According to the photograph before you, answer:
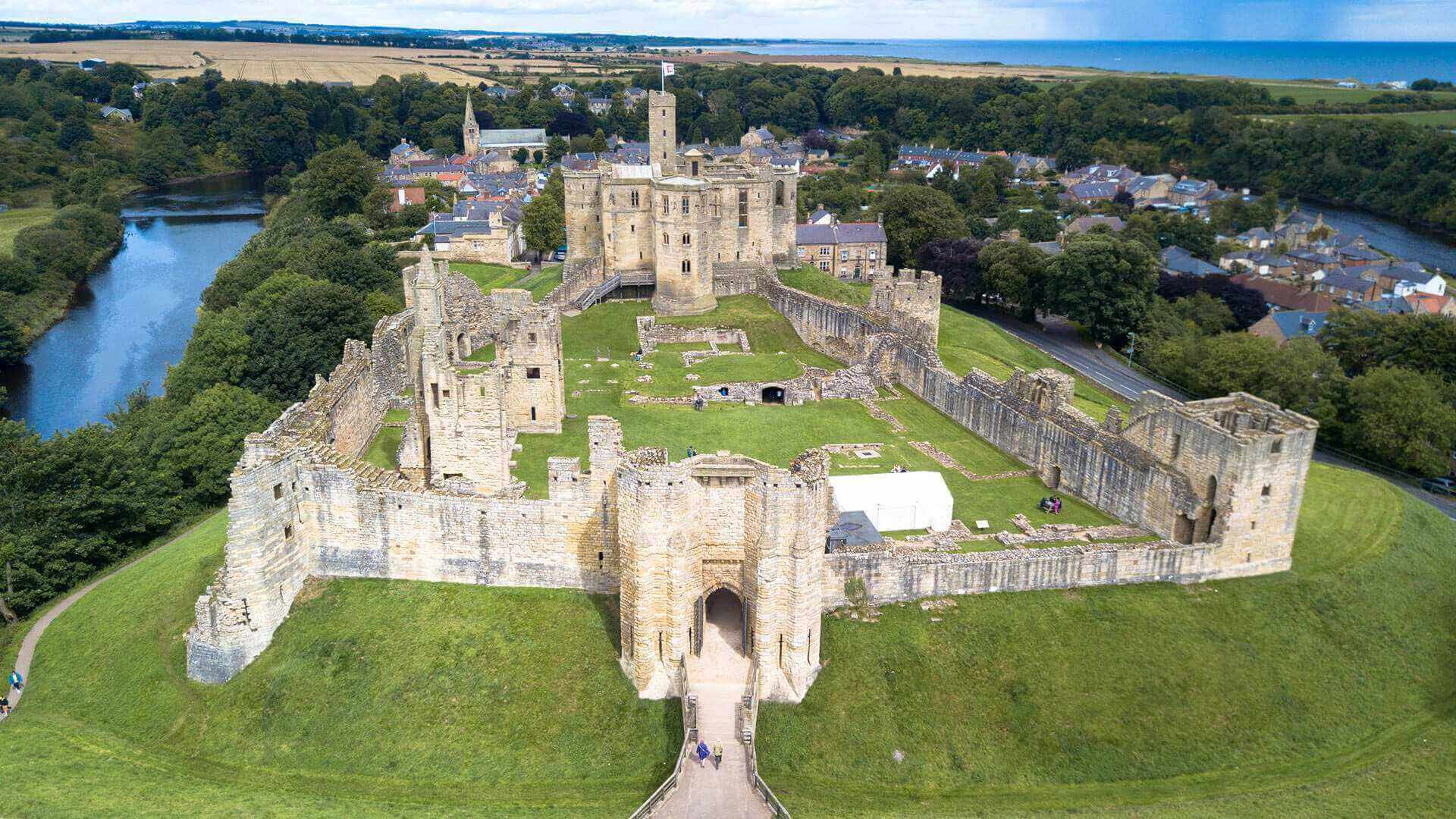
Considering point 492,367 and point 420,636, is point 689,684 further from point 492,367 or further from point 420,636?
point 492,367

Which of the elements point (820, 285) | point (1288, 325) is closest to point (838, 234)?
point (820, 285)

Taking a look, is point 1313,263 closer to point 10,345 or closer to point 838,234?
point 838,234

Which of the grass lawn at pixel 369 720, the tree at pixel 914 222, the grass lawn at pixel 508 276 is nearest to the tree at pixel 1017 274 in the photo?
the tree at pixel 914 222

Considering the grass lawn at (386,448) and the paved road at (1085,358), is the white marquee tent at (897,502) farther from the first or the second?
the paved road at (1085,358)

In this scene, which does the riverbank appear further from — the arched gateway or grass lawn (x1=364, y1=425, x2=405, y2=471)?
the arched gateway

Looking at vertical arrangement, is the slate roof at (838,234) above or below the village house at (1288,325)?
above

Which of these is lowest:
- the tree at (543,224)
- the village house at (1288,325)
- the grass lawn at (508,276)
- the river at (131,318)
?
the river at (131,318)

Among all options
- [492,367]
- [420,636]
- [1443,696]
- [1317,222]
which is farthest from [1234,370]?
[1317,222]
